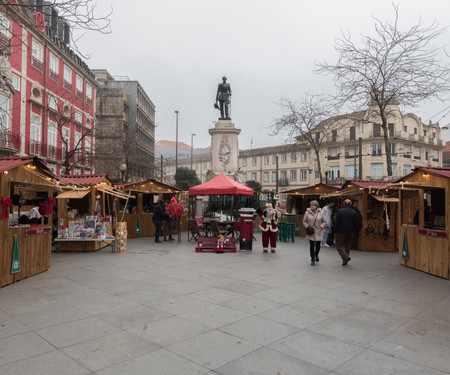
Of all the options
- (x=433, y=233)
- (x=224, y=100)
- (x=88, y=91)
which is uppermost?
(x=88, y=91)

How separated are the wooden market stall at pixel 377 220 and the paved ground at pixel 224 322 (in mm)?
4019

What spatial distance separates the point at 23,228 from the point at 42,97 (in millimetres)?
20772

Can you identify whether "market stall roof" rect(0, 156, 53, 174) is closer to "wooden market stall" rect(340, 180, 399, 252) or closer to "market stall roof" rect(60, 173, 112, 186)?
"market stall roof" rect(60, 173, 112, 186)

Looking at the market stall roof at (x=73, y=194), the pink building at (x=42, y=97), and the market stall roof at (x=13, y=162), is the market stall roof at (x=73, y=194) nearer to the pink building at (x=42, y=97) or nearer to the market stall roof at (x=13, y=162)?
the market stall roof at (x=13, y=162)

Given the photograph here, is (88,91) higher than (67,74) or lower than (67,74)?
lower

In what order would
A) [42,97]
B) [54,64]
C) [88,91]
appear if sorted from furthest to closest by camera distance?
[88,91] < [54,64] < [42,97]

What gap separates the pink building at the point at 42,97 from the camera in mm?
21219

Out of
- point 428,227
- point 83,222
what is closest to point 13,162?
point 83,222

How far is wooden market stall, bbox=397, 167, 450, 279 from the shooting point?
845cm

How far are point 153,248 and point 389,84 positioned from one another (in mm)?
12869

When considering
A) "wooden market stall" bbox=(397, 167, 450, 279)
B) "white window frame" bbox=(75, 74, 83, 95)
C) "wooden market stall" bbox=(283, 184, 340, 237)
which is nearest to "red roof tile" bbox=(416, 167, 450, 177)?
"wooden market stall" bbox=(397, 167, 450, 279)

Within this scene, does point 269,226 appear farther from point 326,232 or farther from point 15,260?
point 15,260

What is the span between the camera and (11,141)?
2112 cm

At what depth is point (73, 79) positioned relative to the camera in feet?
100
